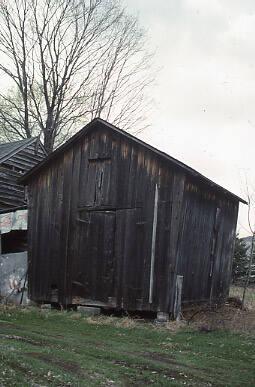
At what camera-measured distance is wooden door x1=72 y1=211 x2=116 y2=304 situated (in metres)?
15.2

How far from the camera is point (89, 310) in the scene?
15250mm

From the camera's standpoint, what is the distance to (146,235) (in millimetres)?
14680

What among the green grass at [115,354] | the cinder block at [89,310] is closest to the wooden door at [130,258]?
the cinder block at [89,310]

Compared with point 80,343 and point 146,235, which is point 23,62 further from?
point 80,343

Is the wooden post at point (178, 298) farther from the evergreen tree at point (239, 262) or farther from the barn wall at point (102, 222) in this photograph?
the evergreen tree at point (239, 262)

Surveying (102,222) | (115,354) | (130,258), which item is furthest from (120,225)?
(115,354)

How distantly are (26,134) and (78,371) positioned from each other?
25.5 m

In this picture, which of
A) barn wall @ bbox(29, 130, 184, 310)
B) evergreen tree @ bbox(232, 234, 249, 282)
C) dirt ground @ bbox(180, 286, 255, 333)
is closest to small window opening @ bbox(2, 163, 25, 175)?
barn wall @ bbox(29, 130, 184, 310)

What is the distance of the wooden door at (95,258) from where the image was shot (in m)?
15.2

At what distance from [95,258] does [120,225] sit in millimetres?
1387

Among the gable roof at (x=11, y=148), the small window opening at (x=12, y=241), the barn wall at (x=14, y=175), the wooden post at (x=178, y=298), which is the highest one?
the gable roof at (x=11, y=148)

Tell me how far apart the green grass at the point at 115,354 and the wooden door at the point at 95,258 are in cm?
156

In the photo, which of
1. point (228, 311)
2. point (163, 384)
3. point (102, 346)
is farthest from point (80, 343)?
point (228, 311)

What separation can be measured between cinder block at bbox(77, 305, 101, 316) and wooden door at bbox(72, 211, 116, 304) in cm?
26
